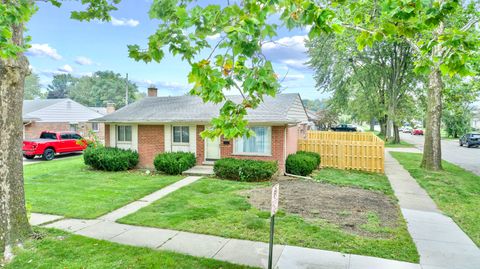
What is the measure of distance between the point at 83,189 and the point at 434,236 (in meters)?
9.81

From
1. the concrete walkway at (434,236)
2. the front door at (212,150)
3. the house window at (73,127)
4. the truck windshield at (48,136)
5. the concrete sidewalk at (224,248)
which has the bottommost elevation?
the concrete walkway at (434,236)

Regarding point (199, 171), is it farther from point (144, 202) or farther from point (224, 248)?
point (224, 248)

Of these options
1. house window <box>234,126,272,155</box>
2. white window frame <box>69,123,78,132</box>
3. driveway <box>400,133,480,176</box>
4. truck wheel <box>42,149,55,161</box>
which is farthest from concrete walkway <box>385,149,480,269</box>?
white window frame <box>69,123,78,132</box>

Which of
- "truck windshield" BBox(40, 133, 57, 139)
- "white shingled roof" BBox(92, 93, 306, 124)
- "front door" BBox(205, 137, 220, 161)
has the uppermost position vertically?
"white shingled roof" BBox(92, 93, 306, 124)

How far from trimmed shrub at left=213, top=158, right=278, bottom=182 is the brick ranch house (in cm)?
1602

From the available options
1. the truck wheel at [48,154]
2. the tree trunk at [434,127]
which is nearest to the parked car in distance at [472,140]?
the tree trunk at [434,127]

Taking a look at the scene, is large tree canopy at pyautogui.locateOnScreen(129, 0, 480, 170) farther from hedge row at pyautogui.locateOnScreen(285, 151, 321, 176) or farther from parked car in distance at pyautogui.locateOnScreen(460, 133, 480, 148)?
parked car in distance at pyautogui.locateOnScreen(460, 133, 480, 148)

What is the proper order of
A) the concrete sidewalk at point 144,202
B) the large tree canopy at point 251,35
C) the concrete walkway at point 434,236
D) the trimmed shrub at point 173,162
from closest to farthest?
1. the large tree canopy at point 251,35
2. the concrete walkway at point 434,236
3. the concrete sidewalk at point 144,202
4. the trimmed shrub at point 173,162

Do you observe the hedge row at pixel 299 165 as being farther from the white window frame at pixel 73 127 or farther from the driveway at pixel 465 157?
the white window frame at pixel 73 127

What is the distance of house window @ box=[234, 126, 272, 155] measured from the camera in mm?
12398

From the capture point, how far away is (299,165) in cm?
1220

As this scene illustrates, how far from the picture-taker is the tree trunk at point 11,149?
476cm

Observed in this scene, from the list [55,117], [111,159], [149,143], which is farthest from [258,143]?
[55,117]

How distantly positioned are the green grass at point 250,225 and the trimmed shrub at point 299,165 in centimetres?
422
